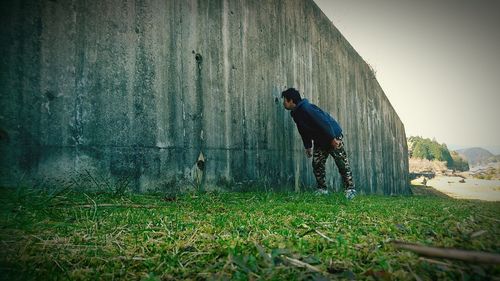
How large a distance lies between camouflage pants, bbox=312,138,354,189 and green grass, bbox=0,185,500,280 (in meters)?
2.62

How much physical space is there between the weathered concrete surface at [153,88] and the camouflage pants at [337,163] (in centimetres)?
72

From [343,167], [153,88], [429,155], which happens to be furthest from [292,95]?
[429,155]

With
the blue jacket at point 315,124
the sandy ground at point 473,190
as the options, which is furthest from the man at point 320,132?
the sandy ground at point 473,190

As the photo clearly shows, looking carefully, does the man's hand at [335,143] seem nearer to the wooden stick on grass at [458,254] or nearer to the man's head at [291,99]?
→ the man's head at [291,99]

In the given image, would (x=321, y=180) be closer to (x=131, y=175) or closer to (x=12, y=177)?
(x=131, y=175)

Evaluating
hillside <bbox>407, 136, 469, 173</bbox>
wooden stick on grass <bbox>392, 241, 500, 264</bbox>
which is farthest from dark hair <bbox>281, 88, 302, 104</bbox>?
hillside <bbox>407, 136, 469, 173</bbox>

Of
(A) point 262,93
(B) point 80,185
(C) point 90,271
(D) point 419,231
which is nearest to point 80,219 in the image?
(C) point 90,271

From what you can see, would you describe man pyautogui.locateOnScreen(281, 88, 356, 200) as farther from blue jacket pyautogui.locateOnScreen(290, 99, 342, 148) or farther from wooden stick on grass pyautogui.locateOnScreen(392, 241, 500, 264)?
wooden stick on grass pyautogui.locateOnScreen(392, 241, 500, 264)

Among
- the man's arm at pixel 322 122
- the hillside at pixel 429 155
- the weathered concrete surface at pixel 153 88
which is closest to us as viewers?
the weathered concrete surface at pixel 153 88

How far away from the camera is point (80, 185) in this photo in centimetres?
341

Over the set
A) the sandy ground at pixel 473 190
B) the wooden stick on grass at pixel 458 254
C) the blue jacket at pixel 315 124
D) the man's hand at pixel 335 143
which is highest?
the blue jacket at pixel 315 124

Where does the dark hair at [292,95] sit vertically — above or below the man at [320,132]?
above

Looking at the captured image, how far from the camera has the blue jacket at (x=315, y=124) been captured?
4.83m

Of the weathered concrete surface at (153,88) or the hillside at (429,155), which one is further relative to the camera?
the hillside at (429,155)
